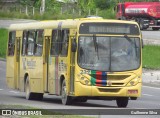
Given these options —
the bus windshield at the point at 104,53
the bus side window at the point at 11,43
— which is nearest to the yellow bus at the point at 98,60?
the bus windshield at the point at 104,53

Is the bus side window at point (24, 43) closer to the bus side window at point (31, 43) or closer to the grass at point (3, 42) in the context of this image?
the bus side window at point (31, 43)

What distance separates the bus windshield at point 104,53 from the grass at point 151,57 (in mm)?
20140

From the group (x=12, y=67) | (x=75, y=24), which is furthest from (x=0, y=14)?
(x=75, y=24)

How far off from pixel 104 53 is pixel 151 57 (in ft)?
78.3

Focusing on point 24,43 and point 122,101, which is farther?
point 24,43

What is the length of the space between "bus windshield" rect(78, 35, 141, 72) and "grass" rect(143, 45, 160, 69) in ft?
66.1

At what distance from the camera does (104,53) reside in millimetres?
24156

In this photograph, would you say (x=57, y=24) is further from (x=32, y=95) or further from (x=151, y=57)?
(x=151, y=57)

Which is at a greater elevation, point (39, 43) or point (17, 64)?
point (39, 43)

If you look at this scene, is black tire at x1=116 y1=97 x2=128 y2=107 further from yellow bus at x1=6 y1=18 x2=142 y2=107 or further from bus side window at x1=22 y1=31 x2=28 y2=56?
bus side window at x1=22 y1=31 x2=28 y2=56

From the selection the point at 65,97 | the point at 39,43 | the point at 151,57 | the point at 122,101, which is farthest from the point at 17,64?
the point at 151,57

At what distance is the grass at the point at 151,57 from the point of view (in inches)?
1783

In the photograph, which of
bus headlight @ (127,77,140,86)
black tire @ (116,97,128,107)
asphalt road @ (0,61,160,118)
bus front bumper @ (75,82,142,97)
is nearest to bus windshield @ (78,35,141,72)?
bus headlight @ (127,77,140,86)

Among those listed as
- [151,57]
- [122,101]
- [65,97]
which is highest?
[65,97]
